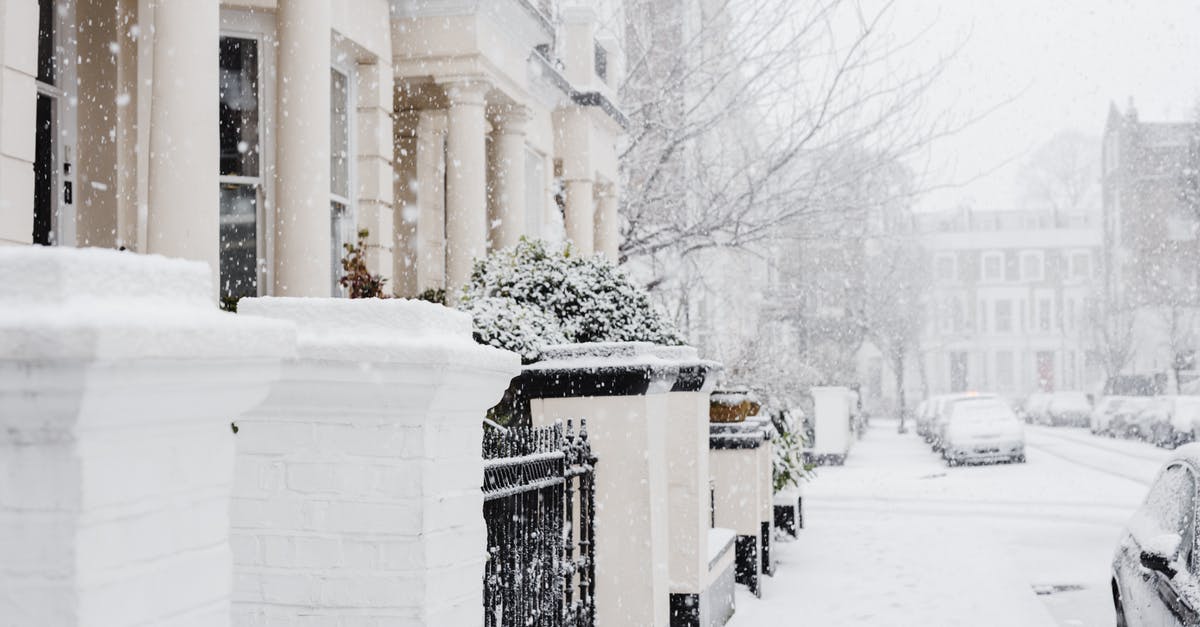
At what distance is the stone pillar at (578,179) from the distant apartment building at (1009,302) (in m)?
57.7

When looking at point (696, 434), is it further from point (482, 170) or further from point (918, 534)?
point (918, 534)

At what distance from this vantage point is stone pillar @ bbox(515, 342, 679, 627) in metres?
5.89

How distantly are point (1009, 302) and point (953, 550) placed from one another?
64792 millimetres

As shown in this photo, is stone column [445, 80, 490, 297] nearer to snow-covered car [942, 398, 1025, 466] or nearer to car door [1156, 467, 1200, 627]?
car door [1156, 467, 1200, 627]

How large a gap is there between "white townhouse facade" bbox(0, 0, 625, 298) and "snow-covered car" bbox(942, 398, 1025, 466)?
523 inches

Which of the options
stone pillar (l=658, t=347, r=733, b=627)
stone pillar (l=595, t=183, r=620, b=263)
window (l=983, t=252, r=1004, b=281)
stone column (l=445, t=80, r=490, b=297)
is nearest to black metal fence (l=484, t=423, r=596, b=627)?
stone pillar (l=658, t=347, r=733, b=627)

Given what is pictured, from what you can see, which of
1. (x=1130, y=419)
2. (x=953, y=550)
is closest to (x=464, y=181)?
(x=953, y=550)

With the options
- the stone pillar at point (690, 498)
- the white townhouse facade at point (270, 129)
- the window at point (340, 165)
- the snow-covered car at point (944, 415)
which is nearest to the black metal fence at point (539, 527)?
the stone pillar at point (690, 498)

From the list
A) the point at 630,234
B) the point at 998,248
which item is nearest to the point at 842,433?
the point at 630,234

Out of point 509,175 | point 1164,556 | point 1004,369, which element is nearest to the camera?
point 1164,556

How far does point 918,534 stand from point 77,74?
31.2 feet

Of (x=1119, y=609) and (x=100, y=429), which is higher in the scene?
(x=100, y=429)

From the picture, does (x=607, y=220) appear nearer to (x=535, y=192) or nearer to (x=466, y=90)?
(x=535, y=192)

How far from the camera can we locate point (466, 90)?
11555mm
